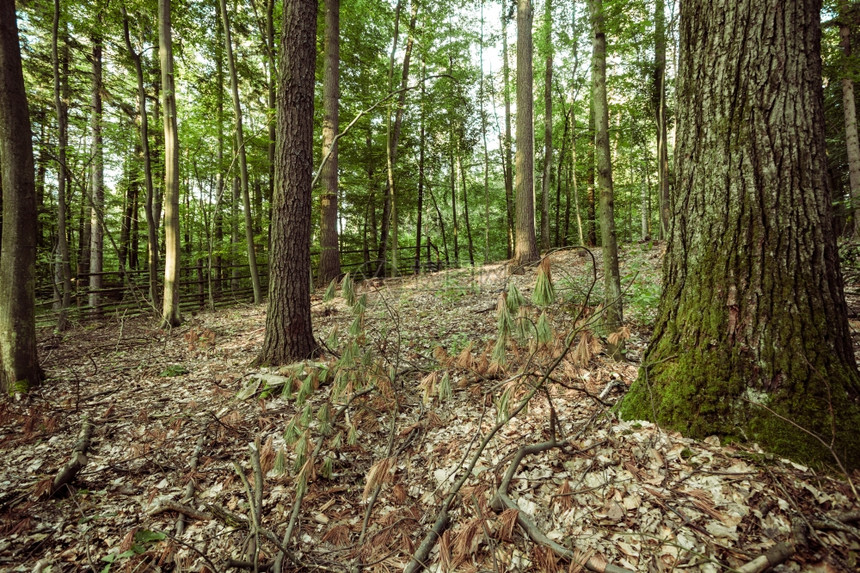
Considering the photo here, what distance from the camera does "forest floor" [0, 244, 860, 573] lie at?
165 cm

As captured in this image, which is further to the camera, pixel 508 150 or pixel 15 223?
pixel 508 150

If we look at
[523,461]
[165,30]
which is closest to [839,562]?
[523,461]

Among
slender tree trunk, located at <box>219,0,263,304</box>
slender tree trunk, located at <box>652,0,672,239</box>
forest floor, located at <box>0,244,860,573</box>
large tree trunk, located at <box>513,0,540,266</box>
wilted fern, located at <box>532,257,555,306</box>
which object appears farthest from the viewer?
slender tree trunk, located at <box>652,0,672,239</box>

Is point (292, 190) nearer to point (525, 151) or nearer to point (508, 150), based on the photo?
point (525, 151)

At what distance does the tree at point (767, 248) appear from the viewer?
1.87 metres

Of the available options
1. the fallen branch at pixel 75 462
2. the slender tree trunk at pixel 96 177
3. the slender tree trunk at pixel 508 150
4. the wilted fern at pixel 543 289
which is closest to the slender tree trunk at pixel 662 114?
the slender tree trunk at pixel 508 150

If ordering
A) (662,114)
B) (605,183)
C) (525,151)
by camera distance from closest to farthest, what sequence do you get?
(605,183) → (525,151) → (662,114)

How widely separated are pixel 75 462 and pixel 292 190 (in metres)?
3.43

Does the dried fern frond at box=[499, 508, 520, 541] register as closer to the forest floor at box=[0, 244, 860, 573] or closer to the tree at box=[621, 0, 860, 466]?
the forest floor at box=[0, 244, 860, 573]

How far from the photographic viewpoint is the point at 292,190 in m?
4.65

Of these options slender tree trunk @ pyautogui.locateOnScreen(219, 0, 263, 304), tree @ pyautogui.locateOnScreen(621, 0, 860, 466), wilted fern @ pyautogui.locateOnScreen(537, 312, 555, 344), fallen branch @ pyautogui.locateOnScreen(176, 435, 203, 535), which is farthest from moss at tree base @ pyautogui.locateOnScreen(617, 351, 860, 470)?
slender tree trunk @ pyautogui.locateOnScreen(219, 0, 263, 304)

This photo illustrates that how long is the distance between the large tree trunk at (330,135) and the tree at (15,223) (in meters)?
5.61

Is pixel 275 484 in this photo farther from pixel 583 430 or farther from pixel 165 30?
pixel 165 30

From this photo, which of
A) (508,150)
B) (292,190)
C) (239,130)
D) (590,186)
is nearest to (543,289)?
(292,190)
